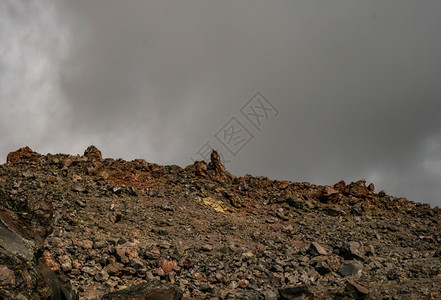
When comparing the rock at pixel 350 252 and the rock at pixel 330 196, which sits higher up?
the rock at pixel 330 196

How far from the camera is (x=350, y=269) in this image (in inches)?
601

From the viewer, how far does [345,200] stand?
88.6ft

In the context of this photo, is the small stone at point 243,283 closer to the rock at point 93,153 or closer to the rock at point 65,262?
the rock at point 65,262

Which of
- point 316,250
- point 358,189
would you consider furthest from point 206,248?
point 358,189

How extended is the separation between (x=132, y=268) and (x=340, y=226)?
51.7 ft

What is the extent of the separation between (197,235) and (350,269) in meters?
8.27

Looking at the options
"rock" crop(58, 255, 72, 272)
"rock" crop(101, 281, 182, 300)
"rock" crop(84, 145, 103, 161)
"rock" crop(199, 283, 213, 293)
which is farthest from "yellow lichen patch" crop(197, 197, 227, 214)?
"rock" crop(101, 281, 182, 300)

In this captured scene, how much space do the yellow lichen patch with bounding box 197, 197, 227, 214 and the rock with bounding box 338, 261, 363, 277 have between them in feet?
30.8

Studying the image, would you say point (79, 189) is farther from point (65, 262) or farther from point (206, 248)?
point (206, 248)

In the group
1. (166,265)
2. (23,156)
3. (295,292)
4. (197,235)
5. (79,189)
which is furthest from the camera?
(23,156)

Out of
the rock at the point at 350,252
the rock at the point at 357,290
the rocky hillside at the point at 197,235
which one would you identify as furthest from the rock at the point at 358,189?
the rock at the point at 357,290

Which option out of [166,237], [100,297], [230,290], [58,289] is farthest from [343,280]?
[58,289]

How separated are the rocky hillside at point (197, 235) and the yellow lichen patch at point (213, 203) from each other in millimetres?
110

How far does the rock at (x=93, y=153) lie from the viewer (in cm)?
2518
